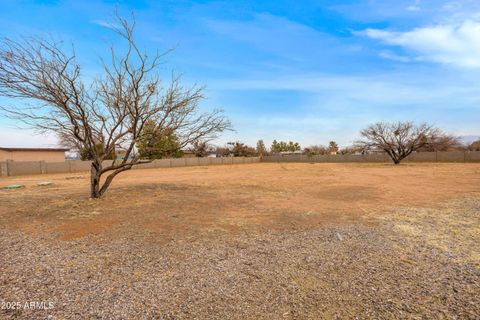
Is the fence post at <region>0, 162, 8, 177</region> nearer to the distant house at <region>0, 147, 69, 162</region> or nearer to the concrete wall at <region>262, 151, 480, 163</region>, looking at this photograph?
the distant house at <region>0, 147, 69, 162</region>

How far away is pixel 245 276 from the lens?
3.05m

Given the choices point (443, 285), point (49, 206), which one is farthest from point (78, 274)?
point (49, 206)

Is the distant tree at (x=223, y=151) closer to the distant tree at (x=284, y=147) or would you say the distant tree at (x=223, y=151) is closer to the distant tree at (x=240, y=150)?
the distant tree at (x=240, y=150)

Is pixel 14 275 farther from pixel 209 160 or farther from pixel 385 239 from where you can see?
pixel 209 160

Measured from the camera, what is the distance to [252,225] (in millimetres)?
5254

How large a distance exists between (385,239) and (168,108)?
6910 mm

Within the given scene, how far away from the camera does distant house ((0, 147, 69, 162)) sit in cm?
2700

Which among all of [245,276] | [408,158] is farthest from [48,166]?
[408,158]

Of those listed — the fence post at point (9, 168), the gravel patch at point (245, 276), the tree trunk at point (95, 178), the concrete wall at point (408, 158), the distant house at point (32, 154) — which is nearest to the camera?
the gravel patch at point (245, 276)

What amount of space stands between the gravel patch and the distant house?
29.2 meters

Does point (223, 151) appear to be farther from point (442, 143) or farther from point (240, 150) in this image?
point (442, 143)

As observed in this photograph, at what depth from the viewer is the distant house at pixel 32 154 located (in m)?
27.0

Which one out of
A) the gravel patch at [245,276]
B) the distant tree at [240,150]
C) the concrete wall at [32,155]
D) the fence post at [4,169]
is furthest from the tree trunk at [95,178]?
the distant tree at [240,150]

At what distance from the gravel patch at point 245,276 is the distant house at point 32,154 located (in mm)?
29157
